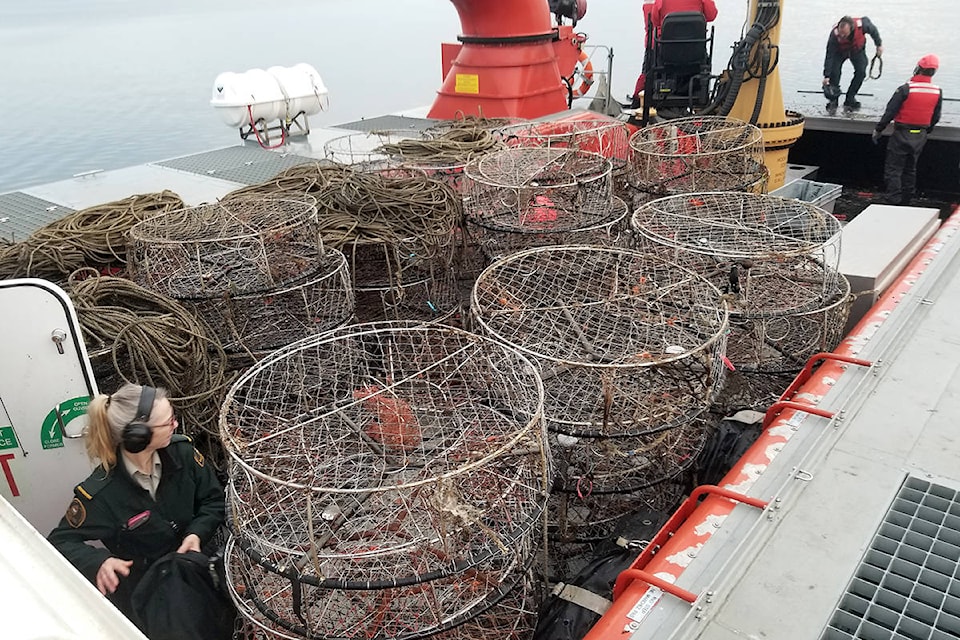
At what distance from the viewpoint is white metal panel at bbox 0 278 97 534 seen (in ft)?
7.11

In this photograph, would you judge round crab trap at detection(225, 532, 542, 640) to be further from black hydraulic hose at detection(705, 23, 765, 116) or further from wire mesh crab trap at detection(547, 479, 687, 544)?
black hydraulic hose at detection(705, 23, 765, 116)

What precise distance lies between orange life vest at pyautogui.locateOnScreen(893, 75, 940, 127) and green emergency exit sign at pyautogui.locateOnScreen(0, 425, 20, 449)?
23.9 feet

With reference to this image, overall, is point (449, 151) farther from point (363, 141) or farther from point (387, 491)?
point (387, 491)

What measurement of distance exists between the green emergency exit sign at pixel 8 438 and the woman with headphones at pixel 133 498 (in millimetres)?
415

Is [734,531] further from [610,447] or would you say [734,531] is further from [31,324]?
[31,324]

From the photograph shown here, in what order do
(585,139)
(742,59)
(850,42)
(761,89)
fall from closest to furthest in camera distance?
(585,139), (742,59), (761,89), (850,42)

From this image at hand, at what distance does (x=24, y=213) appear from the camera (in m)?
4.43

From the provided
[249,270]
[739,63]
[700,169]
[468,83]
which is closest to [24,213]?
[249,270]

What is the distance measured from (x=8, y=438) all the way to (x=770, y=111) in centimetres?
601

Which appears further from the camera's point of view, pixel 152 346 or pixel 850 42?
pixel 850 42

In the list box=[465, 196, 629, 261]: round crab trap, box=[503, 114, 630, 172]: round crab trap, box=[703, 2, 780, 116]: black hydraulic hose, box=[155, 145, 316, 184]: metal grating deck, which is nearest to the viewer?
box=[465, 196, 629, 261]: round crab trap

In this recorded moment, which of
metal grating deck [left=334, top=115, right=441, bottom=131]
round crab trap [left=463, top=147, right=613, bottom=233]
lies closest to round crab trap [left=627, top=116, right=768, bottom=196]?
round crab trap [left=463, top=147, right=613, bottom=233]

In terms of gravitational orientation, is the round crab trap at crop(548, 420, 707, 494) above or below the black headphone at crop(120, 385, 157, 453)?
below

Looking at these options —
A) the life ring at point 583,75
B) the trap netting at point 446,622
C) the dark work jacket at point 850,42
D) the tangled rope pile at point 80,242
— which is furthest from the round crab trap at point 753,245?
the dark work jacket at point 850,42
